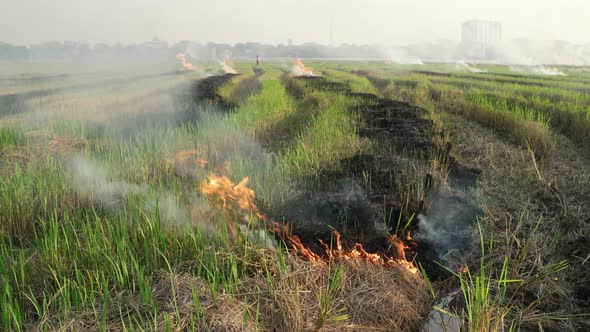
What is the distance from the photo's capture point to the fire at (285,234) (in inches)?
129

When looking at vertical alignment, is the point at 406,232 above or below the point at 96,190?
below

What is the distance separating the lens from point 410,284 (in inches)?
122

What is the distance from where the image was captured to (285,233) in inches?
150

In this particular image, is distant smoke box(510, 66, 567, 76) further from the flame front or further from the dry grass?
the dry grass

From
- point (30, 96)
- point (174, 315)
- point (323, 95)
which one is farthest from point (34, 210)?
point (30, 96)

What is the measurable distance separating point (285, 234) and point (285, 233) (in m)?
0.01

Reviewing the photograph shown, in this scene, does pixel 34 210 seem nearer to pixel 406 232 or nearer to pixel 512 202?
pixel 406 232

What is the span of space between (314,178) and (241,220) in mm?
1470

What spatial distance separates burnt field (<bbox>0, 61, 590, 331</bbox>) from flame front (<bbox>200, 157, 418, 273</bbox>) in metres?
0.02

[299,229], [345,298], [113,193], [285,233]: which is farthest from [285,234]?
[113,193]

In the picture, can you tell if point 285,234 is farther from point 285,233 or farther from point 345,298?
point 345,298

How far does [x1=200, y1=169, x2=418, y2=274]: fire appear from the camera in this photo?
327cm

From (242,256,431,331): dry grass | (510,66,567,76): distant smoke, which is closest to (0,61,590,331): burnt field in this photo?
(242,256,431,331): dry grass

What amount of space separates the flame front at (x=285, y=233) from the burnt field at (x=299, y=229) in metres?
0.02
